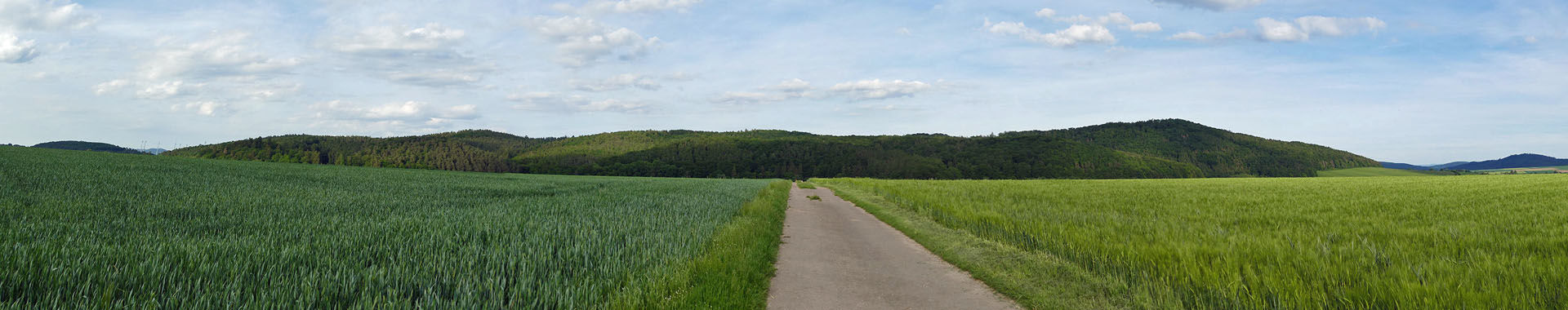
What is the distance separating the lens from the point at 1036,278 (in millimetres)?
7551

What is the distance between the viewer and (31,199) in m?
11.9

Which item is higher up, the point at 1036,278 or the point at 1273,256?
the point at 1273,256

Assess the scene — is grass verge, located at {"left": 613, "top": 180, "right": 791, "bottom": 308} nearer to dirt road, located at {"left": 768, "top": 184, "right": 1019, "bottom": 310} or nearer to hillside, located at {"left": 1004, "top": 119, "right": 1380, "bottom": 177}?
dirt road, located at {"left": 768, "top": 184, "right": 1019, "bottom": 310}

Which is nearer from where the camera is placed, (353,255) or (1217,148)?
(353,255)

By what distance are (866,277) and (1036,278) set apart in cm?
231

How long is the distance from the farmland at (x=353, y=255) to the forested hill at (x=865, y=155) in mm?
112153

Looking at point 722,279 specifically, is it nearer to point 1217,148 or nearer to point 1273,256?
point 1273,256

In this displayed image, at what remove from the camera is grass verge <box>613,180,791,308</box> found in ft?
19.3

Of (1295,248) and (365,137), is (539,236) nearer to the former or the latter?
(1295,248)

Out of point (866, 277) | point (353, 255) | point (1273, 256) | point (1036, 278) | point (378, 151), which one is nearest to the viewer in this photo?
point (353, 255)

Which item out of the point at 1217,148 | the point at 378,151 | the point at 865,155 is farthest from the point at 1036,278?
the point at 1217,148

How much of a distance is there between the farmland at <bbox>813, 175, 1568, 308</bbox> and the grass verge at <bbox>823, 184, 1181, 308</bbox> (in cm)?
2

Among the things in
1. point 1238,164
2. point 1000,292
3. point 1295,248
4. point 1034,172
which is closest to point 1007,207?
point 1295,248

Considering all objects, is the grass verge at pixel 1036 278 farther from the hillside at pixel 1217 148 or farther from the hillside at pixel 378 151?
the hillside at pixel 1217 148
